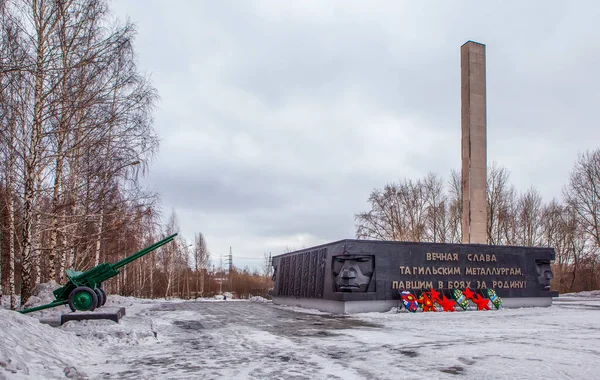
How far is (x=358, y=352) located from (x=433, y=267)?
953 cm

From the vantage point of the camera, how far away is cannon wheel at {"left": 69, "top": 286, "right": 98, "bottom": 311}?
9.98 m

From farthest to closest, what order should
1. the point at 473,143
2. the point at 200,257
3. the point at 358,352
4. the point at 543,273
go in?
the point at 200,257, the point at 473,143, the point at 543,273, the point at 358,352

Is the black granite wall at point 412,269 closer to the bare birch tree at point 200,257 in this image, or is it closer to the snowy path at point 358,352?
the snowy path at point 358,352

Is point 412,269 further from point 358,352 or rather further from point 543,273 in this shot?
point 358,352

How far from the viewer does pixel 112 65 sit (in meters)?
14.5

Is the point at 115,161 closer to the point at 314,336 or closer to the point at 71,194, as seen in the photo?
the point at 71,194

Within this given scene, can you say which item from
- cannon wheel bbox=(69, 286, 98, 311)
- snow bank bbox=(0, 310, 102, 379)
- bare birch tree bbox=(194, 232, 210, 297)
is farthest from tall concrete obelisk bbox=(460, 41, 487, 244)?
bare birch tree bbox=(194, 232, 210, 297)

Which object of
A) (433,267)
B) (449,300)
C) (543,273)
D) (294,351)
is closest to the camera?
(294,351)

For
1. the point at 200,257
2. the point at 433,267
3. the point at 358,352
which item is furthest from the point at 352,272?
the point at 200,257

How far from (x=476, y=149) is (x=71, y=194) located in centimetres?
1638

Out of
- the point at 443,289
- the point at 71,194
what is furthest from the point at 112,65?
the point at 443,289

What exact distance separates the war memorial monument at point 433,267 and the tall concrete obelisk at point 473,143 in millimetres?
45

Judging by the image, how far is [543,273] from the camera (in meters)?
17.4

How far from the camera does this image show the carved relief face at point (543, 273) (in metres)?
17.2
